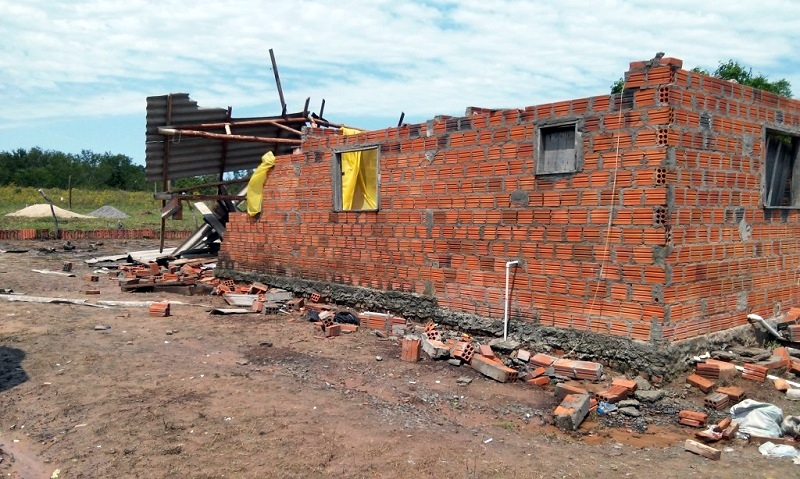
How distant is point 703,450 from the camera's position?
4.50m

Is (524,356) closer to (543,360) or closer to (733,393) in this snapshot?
(543,360)

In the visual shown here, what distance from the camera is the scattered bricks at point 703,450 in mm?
4441

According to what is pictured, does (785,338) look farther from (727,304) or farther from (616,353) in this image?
(616,353)

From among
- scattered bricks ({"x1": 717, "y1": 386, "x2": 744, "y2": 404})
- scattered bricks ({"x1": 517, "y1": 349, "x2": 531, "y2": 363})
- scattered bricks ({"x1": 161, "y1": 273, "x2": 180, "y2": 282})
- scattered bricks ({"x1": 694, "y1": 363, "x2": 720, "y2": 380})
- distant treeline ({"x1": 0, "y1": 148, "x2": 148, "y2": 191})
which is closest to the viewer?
scattered bricks ({"x1": 717, "y1": 386, "x2": 744, "y2": 404})

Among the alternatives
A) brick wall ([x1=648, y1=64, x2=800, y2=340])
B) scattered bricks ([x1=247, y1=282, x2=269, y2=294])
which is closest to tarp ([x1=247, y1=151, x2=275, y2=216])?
scattered bricks ([x1=247, y1=282, x2=269, y2=294])

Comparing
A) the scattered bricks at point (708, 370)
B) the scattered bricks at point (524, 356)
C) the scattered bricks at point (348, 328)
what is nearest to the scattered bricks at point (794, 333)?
the scattered bricks at point (708, 370)

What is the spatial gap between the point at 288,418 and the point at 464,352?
241cm

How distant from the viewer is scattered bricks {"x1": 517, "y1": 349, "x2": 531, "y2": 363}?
21.9 ft

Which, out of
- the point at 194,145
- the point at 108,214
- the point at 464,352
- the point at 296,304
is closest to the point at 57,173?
the point at 108,214

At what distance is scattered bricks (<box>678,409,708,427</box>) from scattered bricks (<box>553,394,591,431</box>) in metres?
0.77

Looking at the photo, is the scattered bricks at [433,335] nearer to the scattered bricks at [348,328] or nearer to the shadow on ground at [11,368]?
the scattered bricks at [348,328]

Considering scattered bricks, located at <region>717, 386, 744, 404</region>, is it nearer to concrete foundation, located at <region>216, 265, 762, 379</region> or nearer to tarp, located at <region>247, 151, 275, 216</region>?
concrete foundation, located at <region>216, 265, 762, 379</region>

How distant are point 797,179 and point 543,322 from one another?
3852mm

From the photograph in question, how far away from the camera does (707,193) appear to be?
21.2 ft
